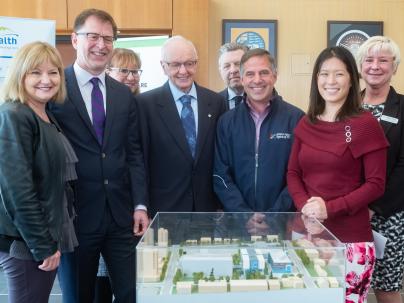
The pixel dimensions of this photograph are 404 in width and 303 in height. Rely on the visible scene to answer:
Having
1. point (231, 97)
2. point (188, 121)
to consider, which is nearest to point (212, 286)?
point (188, 121)

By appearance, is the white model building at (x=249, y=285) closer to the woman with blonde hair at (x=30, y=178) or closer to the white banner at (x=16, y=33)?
the woman with blonde hair at (x=30, y=178)

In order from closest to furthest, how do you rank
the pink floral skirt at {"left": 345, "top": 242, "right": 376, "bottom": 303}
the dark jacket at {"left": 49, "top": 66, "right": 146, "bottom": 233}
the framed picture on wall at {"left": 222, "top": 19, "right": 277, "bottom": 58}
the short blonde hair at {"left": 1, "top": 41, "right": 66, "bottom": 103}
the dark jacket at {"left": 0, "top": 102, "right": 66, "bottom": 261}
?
the dark jacket at {"left": 0, "top": 102, "right": 66, "bottom": 261} → the short blonde hair at {"left": 1, "top": 41, "right": 66, "bottom": 103} → the pink floral skirt at {"left": 345, "top": 242, "right": 376, "bottom": 303} → the dark jacket at {"left": 49, "top": 66, "right": 146, "bottom": 233} → the framed picture on wall at {"left": 222, "top": 19, "right": 277, "bottom": 58}

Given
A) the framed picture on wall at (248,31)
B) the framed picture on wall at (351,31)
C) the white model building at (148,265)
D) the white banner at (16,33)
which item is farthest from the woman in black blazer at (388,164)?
the framed picture on wall at (351,31)

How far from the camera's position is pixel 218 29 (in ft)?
16.8

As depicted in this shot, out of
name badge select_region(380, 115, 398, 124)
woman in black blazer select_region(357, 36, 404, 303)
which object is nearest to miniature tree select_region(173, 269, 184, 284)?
woman in black blazer select_region(357, 36, 404, 303)

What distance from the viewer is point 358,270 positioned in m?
1.90

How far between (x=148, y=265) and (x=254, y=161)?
3.42 feet

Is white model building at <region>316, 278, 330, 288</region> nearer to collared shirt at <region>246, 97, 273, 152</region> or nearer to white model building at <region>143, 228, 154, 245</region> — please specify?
white model building at <region>143, 228, 154, 245</region>

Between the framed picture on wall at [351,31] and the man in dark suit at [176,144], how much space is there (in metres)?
3.17

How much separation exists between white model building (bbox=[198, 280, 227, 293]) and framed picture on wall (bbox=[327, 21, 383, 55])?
4.29 metres

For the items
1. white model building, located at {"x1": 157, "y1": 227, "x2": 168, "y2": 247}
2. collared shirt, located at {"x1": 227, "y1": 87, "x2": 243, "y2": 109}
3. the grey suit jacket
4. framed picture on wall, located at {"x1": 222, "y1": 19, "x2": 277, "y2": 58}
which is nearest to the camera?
white model building, located at {"x1": 157, "y1": 227, "x2": 168, "y2": 247}

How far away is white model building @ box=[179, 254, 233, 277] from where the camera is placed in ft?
4.60

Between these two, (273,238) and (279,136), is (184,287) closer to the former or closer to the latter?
(273,238)

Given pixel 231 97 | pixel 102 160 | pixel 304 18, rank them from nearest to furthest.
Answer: pixel 102 160, pixel 231 97, pixel 304 18
